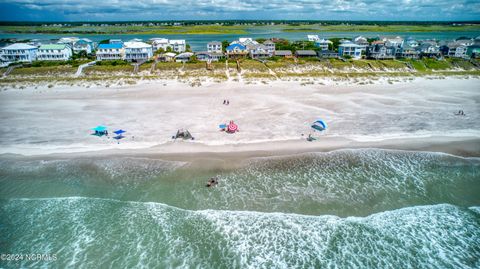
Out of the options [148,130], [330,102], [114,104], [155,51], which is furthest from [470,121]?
[155,51]

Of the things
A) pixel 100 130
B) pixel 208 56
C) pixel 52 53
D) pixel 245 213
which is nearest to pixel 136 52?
pixel 208 56

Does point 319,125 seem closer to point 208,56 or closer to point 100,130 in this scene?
point 100,130

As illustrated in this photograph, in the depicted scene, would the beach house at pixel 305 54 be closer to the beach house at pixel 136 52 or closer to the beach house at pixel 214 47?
the beach house at pixel 214 47

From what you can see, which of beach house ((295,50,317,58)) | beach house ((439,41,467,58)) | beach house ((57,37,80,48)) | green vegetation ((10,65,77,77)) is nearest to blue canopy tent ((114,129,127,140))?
green vegetation ((10,65,77,77))

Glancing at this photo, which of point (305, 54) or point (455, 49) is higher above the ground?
point (455, 49)

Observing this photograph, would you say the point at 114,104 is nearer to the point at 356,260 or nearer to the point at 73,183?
the point at 73,183

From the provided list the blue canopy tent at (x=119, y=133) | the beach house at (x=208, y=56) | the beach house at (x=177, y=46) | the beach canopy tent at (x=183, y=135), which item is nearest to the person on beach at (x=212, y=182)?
the beach canopy tent at (x=183, y=135)
